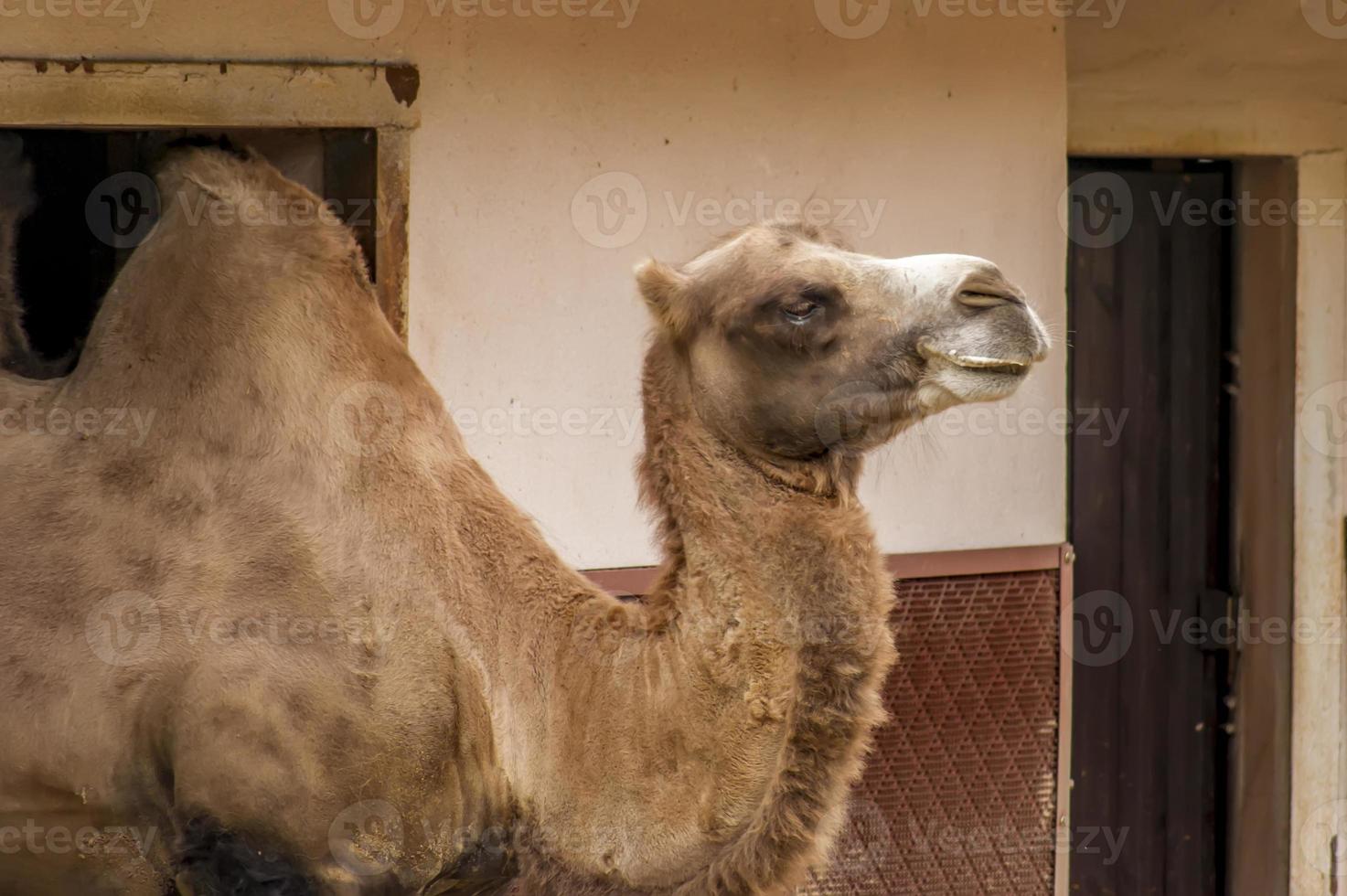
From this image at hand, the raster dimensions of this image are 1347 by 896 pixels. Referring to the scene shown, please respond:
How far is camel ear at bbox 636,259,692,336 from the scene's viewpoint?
3.14 m

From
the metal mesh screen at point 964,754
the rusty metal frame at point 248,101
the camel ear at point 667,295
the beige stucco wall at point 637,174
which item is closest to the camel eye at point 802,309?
the camel ear at point 667,295

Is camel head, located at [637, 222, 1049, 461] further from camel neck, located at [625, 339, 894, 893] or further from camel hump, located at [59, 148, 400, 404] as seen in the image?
camel hump, located at [59, 148, 400, 404]

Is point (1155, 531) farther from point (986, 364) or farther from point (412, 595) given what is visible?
point (412, 595)

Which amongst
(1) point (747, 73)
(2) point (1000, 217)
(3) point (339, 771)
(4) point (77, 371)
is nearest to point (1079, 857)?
(2) point (1000, 217)

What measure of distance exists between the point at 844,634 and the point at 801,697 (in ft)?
0.45

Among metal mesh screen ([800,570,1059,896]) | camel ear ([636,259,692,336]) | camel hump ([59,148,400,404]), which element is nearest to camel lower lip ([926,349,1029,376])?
camel ear ([636,259,692,336])

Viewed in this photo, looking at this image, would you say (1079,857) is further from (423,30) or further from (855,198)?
(423,30)

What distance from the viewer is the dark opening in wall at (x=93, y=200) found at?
13.7 feet

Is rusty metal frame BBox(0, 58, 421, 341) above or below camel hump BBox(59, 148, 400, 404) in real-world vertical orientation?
above

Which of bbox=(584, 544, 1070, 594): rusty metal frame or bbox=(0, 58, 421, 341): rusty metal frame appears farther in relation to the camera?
bbox=(584, 544, 1070, 594): rusty metal frame

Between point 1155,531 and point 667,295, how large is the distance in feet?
11.2

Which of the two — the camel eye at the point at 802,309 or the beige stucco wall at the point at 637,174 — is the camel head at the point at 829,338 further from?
the beige stucco wall at the point at 637,174

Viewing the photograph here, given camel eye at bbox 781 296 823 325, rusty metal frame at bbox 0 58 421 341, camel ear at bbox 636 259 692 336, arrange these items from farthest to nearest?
rusty metal frame at bbox 0 58 421 341 < camel ear at bbox 636 259 692 336 < camel eye at bbox 781 296 823 325

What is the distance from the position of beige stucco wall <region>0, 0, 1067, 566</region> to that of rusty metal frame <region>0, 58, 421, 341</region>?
49mm
